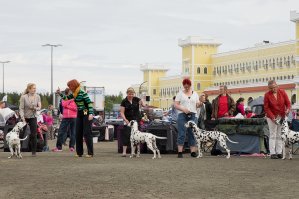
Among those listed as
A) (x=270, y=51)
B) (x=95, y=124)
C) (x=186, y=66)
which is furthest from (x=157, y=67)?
(x=95, y=124)

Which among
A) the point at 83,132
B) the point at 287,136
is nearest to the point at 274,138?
the point at 287,136

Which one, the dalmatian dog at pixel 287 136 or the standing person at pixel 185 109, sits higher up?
the standing person at pixel 185 109

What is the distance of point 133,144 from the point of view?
18.5 metres

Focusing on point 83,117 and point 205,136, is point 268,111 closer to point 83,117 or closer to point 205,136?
point 205,136

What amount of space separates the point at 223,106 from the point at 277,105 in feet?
7.44

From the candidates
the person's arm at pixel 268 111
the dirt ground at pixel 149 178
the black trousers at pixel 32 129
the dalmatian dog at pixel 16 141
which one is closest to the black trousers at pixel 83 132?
the black trousers at pixel 32 129

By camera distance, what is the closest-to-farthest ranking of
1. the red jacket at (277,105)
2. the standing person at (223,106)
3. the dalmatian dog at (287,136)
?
the dalmatian dog at (287,136), the red jacket at (277,105), the standing person at (223,106)

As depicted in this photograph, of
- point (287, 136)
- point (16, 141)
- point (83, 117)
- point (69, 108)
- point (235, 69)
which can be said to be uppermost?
point (235, 69)

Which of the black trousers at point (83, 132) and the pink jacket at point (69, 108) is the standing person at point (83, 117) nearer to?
the black trousers at point (83, 132)

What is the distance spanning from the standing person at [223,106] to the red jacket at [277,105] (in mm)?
1876

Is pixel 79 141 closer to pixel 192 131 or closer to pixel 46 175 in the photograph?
pixel 192 131

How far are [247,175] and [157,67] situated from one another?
18498cm

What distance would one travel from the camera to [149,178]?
12391 mm

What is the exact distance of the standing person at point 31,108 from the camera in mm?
18656
